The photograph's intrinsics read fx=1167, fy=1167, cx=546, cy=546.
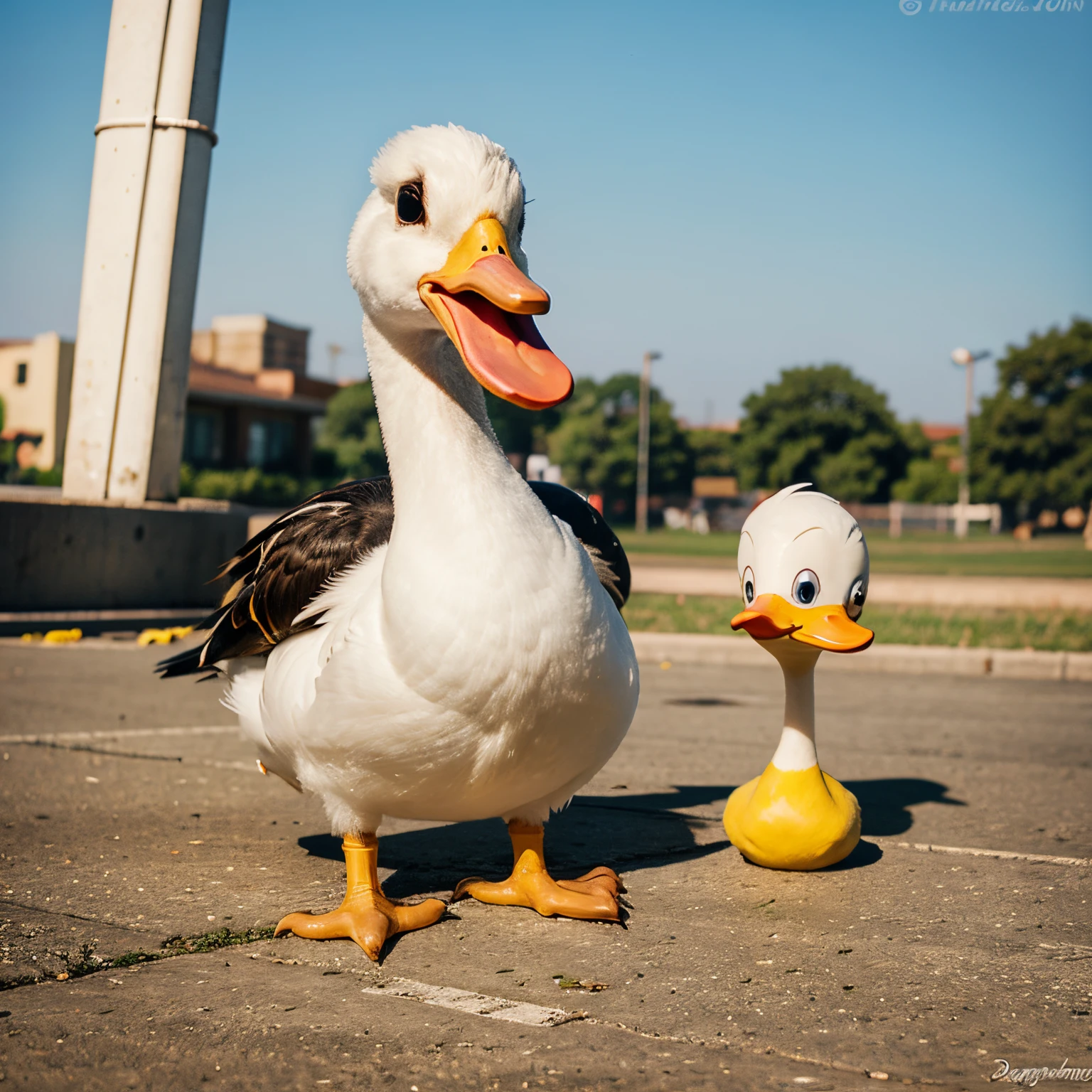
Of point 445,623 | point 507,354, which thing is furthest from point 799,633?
point 507,354

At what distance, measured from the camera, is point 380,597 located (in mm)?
2975

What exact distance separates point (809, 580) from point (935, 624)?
29.6 ft

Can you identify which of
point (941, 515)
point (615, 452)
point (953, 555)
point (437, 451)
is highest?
point (615, 452)

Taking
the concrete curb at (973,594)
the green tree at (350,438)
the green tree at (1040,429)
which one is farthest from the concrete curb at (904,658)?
the green tree at (1040,429)

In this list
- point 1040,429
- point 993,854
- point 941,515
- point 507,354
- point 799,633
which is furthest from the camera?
point 941,515

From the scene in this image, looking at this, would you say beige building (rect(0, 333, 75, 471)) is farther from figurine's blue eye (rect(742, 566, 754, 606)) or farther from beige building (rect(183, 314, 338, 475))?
figurine's blue eye (rect(742, 566, 754, 606))

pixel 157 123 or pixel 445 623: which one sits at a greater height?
pixel 157 123

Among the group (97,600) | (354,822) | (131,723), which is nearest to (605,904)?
(354,822)

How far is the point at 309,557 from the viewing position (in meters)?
3.35

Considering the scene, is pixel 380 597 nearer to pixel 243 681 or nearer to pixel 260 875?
pixel 243 681

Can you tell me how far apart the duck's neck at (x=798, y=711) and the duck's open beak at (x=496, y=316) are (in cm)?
153

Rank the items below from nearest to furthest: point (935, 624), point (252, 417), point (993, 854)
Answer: point (993, 854) < point (935, 624) < point (252, 417)

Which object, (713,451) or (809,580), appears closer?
(809,580)

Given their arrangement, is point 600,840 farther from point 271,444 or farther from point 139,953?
point 271,444
